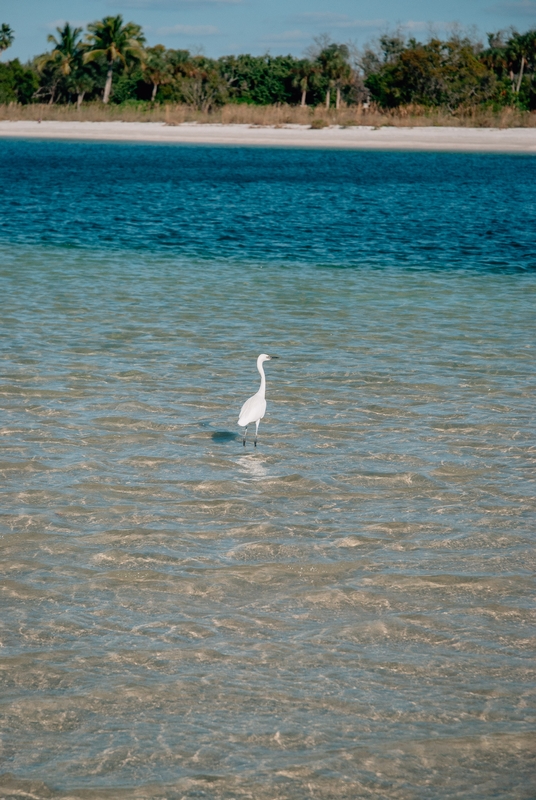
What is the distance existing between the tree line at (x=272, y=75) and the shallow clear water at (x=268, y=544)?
2494 inches

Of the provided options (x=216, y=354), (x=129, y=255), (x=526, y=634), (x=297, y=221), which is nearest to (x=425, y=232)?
(x=297, y=221)

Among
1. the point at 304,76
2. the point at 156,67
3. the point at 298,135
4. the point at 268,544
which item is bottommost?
the point at 268,544

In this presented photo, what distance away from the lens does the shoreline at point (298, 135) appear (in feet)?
207

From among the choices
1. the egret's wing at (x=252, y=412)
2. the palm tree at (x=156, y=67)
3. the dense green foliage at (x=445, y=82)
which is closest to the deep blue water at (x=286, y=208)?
the egret's wing at (x=252, y=412)

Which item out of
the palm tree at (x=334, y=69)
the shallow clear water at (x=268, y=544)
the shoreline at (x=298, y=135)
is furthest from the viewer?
the palm tree at (x=334, y=69)

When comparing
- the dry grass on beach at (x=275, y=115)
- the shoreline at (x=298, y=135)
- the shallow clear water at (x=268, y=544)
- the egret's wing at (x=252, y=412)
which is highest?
the dry grass on beach at (x=275, y=115)

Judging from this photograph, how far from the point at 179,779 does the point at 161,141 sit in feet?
232

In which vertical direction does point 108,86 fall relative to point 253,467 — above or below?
above

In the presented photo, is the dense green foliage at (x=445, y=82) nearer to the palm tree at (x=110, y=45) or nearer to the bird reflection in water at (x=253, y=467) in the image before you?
the palm tree at (x=110, y=45)

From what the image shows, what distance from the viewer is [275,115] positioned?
72.6 metres

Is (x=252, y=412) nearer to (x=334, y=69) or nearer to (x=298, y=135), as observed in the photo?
(x=298, y=135)

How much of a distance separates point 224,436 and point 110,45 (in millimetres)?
87884

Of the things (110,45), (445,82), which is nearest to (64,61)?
(110,45)

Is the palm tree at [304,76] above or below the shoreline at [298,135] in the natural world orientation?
above
